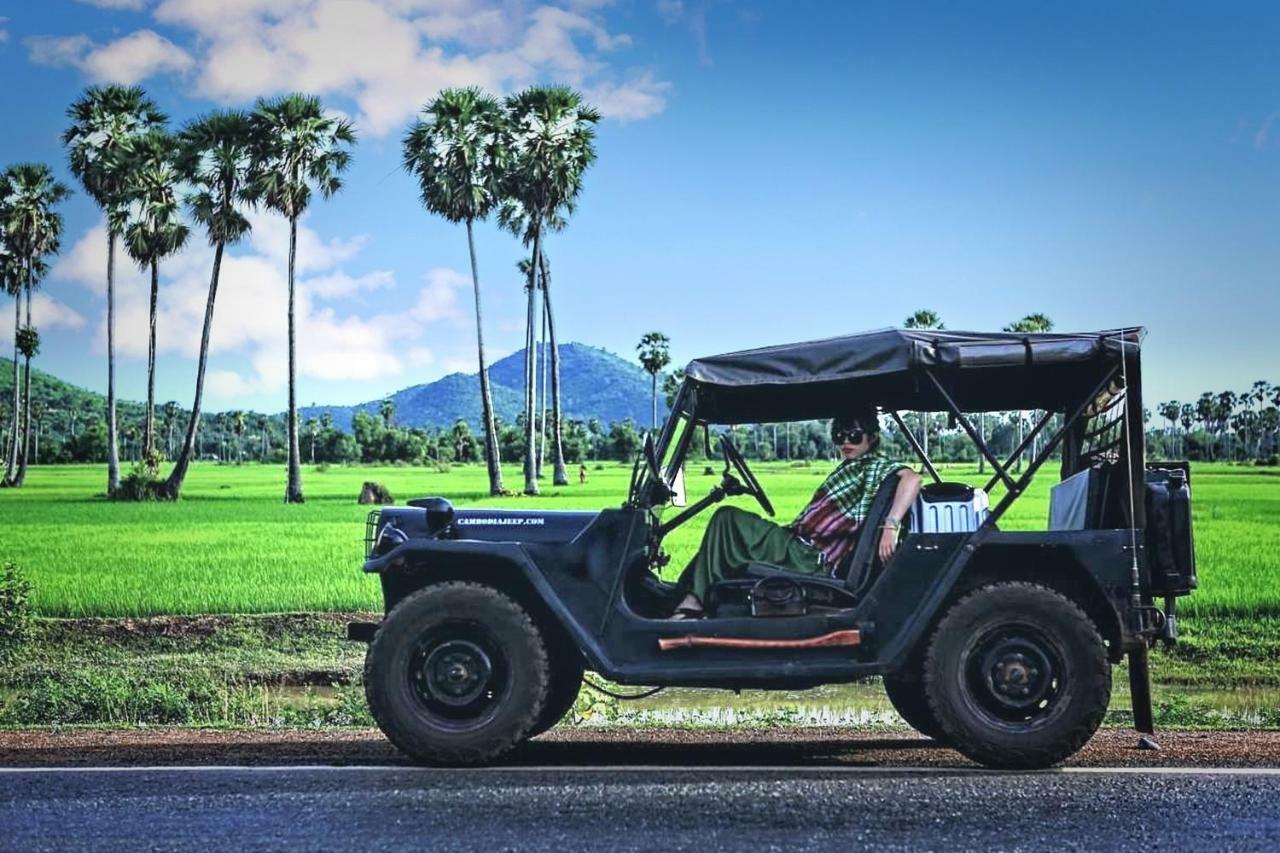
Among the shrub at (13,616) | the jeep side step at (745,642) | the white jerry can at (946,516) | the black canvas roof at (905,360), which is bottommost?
the shrub at (13,616)

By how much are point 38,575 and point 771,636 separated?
17405 mm

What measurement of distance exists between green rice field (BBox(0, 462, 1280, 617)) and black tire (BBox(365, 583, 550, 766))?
1343mm

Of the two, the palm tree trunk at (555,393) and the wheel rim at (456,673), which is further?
the palm tree trunk at (555,393)

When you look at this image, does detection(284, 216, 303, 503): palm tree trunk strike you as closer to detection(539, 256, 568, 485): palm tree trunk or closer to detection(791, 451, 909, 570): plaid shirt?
detection(539, 256, 568, 485): palm tree trunk

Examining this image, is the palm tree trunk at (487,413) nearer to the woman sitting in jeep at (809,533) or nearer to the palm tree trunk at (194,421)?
the palm tree trunk at (194,421)

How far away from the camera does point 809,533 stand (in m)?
7.47

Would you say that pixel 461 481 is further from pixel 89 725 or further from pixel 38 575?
pixel 89 725

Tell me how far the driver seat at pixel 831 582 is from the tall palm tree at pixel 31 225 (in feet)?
145

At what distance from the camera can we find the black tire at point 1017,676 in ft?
23.5

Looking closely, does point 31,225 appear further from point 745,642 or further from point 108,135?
point 745,642

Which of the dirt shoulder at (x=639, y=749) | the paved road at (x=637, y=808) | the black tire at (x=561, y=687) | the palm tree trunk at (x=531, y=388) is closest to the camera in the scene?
the paved road at (x=637, y=808)

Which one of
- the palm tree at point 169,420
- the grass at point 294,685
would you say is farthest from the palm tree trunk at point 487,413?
the palm tree at point 169,420

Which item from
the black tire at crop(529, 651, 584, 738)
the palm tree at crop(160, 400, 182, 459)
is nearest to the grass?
the black tire at crop(529, 651, 584, 738)

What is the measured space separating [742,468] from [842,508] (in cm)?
55
